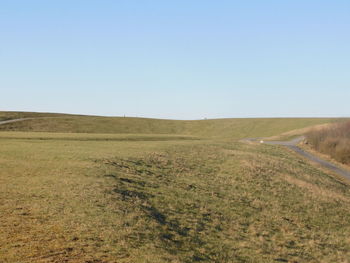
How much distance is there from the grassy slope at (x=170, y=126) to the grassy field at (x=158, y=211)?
62007mm

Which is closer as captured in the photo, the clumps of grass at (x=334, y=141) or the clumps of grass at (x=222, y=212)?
the clumps of grass at (x=222, y=212)

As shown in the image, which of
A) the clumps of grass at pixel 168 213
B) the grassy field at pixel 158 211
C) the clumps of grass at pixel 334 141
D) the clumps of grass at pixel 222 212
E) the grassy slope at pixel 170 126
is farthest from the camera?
the grassy slope at pixel 170 126

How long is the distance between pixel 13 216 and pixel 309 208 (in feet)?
61.8

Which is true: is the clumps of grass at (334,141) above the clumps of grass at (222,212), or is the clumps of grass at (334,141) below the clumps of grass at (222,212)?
above

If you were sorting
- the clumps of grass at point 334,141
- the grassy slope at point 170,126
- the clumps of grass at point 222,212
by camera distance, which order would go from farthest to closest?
the grassy slope at point 170,126 < the clumps of grass at point 334,141 < the clumps of grass at point 222,212

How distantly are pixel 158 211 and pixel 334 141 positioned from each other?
51560 millimetres

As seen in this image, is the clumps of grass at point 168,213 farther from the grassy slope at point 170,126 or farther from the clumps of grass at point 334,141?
the grassy slope at point 170,126

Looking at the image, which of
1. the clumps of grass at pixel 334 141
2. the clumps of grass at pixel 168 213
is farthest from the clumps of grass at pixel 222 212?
the clumps of grass at pixel 334 141

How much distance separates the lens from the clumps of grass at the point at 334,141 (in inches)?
2281

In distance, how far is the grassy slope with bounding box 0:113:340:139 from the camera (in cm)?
9325

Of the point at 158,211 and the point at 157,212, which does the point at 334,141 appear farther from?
A: the point at 157,212

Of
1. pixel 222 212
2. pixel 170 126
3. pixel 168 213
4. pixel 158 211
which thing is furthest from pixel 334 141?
pixel 170 126

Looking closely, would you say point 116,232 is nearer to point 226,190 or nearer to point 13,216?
point 13,216

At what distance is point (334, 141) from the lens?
208ft
